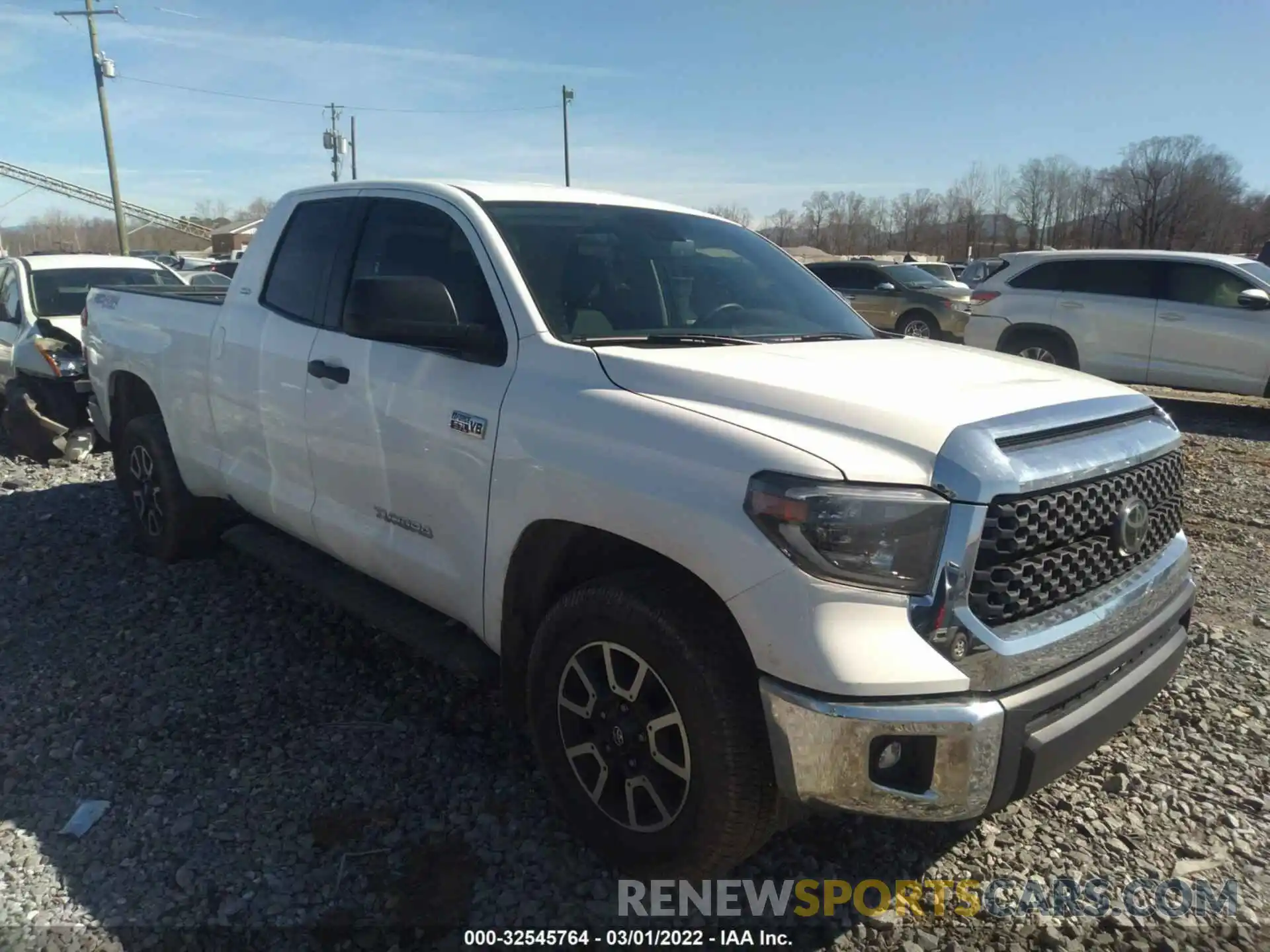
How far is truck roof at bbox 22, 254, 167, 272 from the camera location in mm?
9312

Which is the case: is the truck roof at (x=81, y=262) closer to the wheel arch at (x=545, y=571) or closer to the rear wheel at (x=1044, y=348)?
the wheel arch at (x=545, y=571)

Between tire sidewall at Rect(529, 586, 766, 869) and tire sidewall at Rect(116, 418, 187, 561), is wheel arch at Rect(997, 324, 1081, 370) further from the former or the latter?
tire sidewall at Rect(529, 586, 766, 869)

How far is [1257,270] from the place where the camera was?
1049cm

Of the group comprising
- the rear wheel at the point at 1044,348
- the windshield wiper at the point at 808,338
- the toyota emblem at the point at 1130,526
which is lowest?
the rear wheel at the point at 1044,348

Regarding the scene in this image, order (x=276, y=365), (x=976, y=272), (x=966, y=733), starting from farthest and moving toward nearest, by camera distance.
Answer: (x=976, y=272)
(x=276, y=365)
(x=966, y=733)

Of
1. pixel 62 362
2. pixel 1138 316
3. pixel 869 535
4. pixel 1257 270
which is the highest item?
pixel 1257 270

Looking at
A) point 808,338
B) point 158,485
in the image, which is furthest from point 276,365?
point 808,338

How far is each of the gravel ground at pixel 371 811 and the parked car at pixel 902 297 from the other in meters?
12.8

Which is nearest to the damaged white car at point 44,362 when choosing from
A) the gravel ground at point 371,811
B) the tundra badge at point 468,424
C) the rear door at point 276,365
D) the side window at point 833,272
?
the gravel ground at point 371,811

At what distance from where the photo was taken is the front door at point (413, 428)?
3002 mm

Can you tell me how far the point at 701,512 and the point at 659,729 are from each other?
2.05 ft

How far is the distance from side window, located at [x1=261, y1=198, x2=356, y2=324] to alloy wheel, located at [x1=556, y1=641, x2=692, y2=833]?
209 cm

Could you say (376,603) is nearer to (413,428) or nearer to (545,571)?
(413,428)

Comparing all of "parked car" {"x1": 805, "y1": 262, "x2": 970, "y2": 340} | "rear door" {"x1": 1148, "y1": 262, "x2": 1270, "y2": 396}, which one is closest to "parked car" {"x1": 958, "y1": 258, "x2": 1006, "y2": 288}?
"parked car" {"x1": 805, "y1": 262, "x2": 970, "y2": 340}
